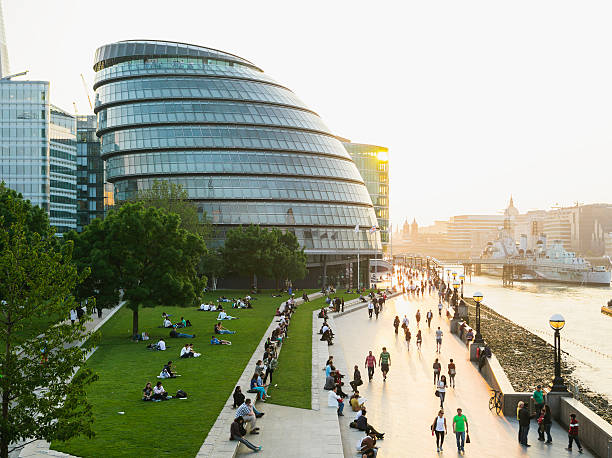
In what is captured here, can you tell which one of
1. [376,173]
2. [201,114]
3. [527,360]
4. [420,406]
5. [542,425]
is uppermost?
[376,173]

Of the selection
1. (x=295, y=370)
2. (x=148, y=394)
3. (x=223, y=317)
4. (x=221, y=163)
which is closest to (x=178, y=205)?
(x=221, y=163)

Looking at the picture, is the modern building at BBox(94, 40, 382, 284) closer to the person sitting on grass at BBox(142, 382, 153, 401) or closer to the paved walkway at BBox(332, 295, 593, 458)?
the paved walkway at BBox(332, 295, 593, 458)

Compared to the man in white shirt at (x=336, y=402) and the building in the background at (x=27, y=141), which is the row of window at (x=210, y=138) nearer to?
the building in the background at (x=27, y=141)

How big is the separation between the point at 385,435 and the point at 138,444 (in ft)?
31.5

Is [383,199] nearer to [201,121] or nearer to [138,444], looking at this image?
[201,121]

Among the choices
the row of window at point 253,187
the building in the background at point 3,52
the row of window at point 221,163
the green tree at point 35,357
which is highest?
the building in the background at point 3,52

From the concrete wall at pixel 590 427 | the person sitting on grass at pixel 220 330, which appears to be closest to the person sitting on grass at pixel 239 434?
the concrete wall at pixel 590 427

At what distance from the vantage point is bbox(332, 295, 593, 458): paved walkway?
23.4 m

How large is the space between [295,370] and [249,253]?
43759 millimetres

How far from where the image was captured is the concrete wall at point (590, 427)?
876 inches

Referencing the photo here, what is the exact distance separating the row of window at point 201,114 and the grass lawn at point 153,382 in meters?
51.9

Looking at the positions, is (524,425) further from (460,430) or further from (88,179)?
(88,179)

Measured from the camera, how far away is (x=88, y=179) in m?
140

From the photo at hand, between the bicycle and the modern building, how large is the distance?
2600 inches
